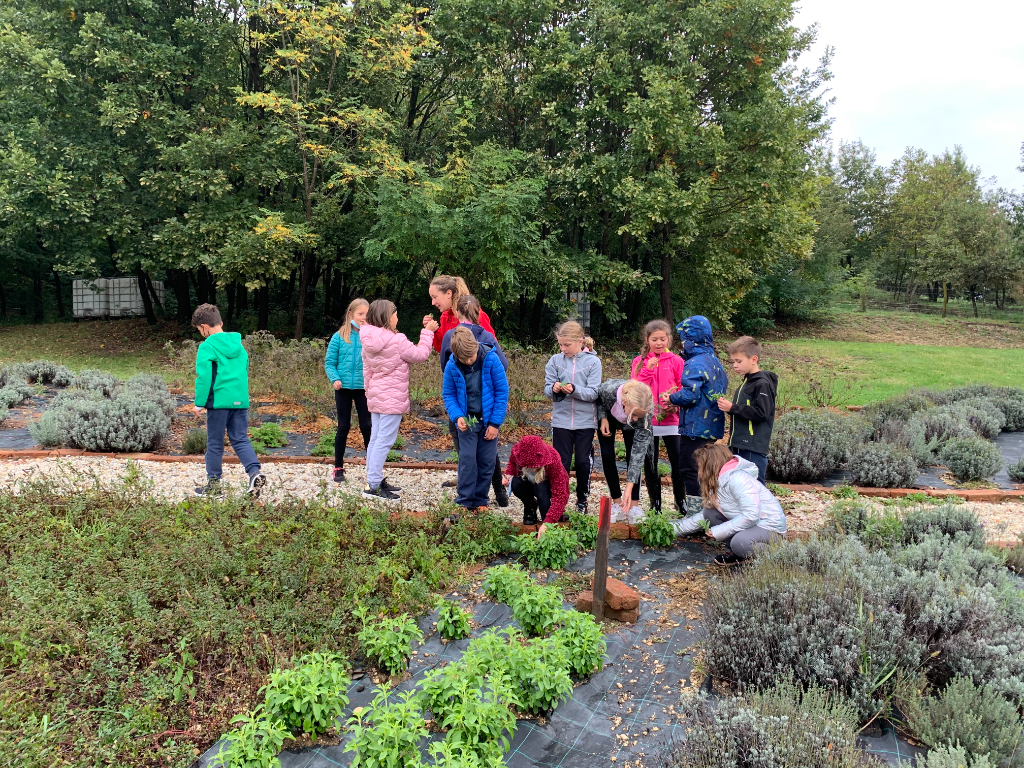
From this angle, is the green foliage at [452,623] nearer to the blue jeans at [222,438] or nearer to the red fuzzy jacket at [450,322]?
the red fuzzy jacket at [450,322]

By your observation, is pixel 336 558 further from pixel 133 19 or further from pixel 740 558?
pixel 133 19

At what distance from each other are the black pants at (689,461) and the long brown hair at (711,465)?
56 centimetres

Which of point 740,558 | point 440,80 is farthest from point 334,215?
point 740,558

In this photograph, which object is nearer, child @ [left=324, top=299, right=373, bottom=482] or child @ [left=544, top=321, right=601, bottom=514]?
child @ [left=544, top=321, right=601, bottom=514]

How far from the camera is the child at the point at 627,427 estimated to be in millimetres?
4773

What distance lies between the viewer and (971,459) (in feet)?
23.3

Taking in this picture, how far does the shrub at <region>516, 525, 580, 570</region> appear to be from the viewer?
4.43 m

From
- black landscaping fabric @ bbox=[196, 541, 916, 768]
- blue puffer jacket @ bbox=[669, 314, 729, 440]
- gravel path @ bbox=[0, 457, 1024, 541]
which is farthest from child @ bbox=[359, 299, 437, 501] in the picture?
blue puffer jacket @ bbox=[669, 314, 729, 440]

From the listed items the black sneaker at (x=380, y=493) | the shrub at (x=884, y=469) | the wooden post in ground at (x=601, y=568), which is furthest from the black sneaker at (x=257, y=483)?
the shrub at (x=884, y=469)

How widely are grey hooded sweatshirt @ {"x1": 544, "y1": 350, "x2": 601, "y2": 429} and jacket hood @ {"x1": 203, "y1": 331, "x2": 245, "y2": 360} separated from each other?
2.73m

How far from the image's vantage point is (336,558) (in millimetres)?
4340

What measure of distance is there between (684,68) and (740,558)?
14.0 metres

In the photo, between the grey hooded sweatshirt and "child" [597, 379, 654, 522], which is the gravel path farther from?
the grey hooded sweatshirt

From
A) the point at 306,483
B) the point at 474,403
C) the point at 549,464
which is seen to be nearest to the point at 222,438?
the point at 306,483
